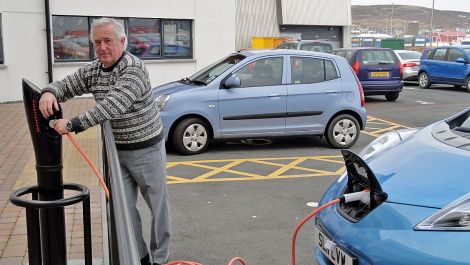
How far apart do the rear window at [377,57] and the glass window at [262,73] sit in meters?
7.39

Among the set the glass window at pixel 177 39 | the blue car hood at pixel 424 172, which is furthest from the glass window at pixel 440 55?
the blue car hood at pixel 424 172

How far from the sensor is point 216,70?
8.48 meters

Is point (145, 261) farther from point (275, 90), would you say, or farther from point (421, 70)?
point (421, 70)

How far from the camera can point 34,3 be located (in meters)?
13.5

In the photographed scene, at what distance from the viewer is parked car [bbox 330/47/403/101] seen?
590 inches

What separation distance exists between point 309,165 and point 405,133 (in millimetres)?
3760

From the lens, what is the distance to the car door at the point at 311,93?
838 centimetres

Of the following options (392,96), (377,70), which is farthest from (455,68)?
(377,70)

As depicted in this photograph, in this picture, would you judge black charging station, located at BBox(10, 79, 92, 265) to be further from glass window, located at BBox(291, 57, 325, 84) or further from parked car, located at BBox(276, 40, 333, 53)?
parked car, located at BBox(276, 40, 333, 53)

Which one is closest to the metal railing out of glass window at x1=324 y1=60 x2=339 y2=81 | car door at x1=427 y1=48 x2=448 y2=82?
glass window at x1=324 y1=60 x2=339 y2=81

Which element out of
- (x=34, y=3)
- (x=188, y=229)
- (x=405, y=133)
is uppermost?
(x=34, y=3)

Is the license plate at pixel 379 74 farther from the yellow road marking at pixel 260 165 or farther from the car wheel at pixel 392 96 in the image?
the yellow road marking at pixel 260 165

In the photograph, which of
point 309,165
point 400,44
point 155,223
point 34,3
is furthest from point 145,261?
point 400,44

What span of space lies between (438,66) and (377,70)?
479 centimetres
